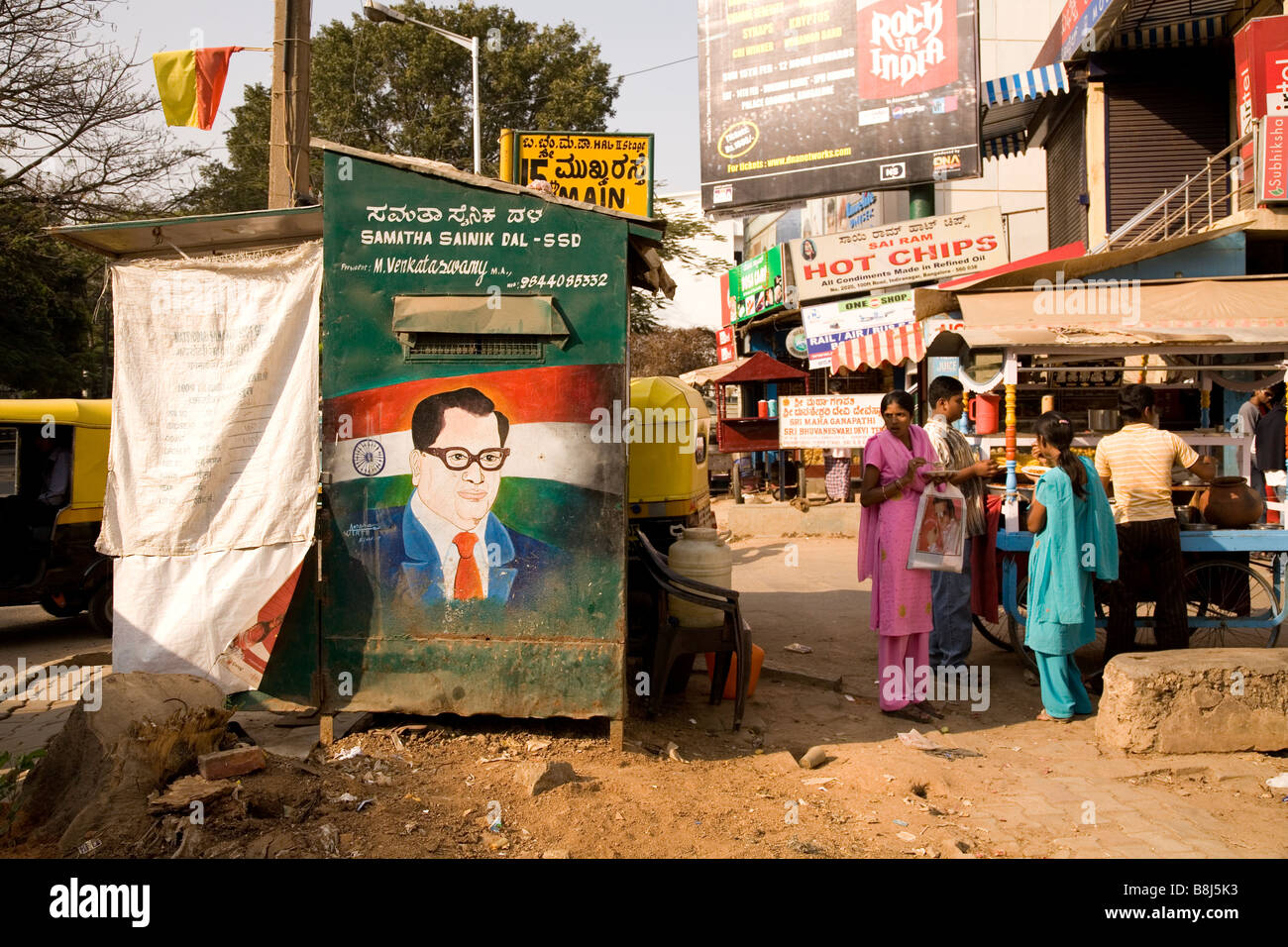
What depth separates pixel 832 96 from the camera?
1529cm

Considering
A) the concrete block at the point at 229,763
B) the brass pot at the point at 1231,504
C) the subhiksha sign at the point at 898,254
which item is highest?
the subhiksha sign at the point at 898,254

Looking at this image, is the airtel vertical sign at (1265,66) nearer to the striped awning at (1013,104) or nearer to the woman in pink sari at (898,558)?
the striped awning at (1013,104)

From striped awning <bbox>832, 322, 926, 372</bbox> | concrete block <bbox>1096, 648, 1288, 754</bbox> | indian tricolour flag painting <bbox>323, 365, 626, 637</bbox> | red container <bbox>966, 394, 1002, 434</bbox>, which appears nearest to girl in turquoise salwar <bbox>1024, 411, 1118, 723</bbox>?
concrete block <bbox>1096, 648, 1288, 754</bbox>

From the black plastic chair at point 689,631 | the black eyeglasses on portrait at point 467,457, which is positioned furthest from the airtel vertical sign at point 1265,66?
the black eyeglasses on portrait at point 467,457

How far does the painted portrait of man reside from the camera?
470cm

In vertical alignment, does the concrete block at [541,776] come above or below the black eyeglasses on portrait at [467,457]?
below

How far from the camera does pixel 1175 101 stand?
45.9 ft

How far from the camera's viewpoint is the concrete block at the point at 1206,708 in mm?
4879

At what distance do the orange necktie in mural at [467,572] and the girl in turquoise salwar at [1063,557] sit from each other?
3.17 meters

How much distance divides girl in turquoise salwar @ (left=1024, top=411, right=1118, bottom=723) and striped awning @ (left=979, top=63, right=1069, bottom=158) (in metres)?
10.6

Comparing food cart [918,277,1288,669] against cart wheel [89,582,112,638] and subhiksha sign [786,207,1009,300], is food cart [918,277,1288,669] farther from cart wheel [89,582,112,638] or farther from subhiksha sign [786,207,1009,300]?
cart wheel [89,582,112,638]

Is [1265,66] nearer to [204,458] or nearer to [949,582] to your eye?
[949,582]

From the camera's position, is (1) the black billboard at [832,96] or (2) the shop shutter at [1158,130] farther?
(1) the black billboard at [832,96]
